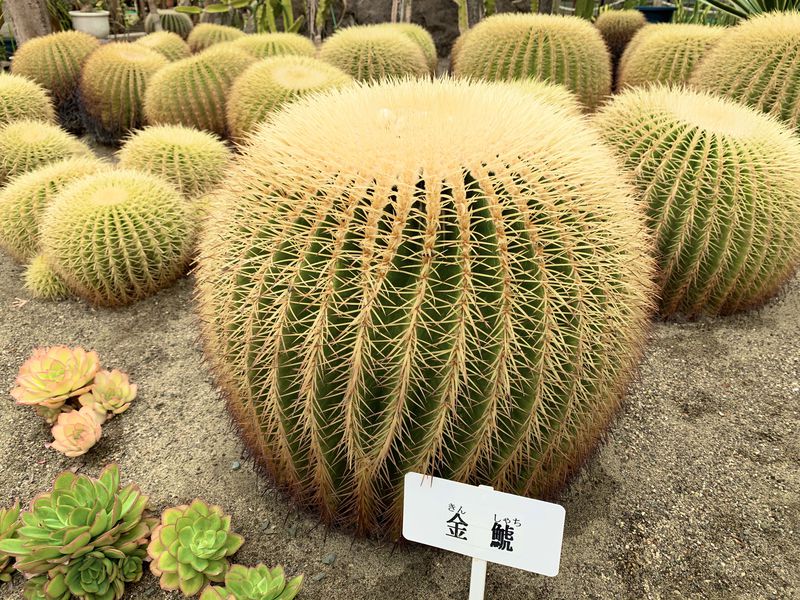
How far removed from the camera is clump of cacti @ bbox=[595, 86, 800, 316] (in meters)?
2.46

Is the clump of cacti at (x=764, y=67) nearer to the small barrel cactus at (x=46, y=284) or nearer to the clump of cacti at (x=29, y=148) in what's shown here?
the small barrel cactus at (x=46, y=284)

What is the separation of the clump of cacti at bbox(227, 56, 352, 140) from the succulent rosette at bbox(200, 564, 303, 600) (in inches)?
103

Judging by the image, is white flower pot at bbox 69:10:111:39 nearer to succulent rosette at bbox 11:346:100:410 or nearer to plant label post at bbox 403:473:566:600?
succulent rosette at bbox 11:346:100:410

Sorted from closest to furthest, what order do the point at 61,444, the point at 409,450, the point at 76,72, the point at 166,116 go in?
the point at 409,450 → the point at 61,444 → the point at 166,116 → the point at 76,72

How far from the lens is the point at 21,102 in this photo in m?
4.28

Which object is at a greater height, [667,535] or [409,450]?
[409,450]

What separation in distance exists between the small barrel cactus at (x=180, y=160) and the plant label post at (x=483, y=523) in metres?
2.54

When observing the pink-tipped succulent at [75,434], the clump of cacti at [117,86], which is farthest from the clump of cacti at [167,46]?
the pink-tipped succulent at [75,434]

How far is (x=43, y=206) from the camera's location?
3.12m

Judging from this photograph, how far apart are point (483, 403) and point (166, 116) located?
392 centimetres

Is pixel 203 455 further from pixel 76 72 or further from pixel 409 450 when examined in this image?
pixel 76 72

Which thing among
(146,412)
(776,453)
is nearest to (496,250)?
(776,453)

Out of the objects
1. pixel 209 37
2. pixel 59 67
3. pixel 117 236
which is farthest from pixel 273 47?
pixel 117 236

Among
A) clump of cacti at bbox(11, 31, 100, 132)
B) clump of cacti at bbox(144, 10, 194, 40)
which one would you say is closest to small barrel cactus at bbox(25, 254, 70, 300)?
clump of cacti at bbox(11, 31, 100, 132)
